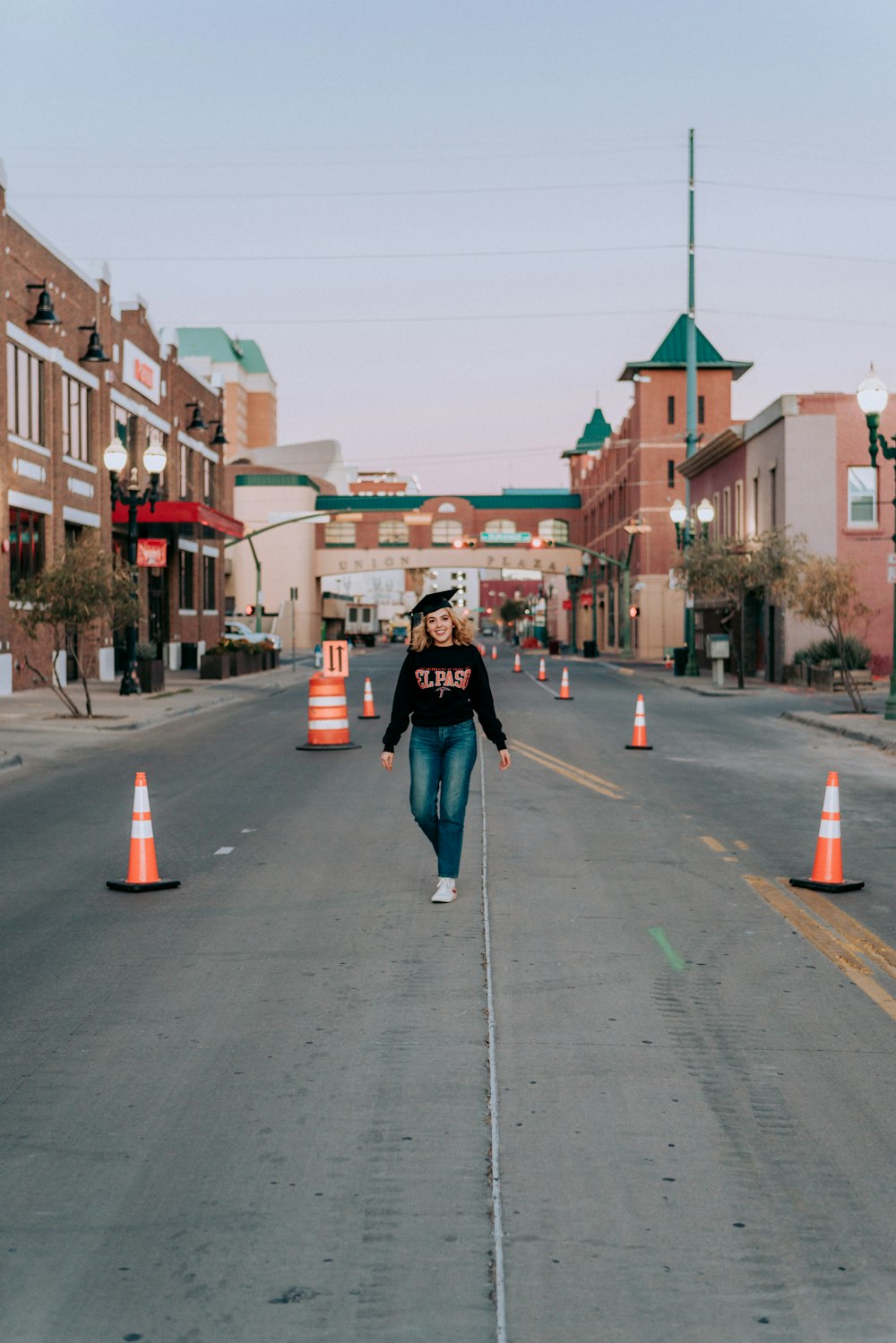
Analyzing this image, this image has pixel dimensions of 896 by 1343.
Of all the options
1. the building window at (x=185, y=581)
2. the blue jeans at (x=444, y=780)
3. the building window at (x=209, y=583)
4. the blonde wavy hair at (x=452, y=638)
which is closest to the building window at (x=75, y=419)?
the building window at (x=185, y=581)

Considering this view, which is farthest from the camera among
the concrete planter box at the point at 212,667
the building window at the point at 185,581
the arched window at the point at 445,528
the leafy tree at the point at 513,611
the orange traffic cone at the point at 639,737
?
the leafy tree at the point at 513,611

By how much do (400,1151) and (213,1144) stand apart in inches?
25.8

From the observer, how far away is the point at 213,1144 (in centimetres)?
489

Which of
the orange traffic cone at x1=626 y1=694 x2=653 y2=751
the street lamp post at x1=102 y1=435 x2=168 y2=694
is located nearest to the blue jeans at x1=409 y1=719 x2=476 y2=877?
the orange traffic cone at x1=626 y1=694 x2=653 y2=751

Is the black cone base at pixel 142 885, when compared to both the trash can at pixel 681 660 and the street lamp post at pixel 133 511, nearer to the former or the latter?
the street lamp post at pixel 133 511

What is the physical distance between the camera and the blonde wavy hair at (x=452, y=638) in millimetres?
9031

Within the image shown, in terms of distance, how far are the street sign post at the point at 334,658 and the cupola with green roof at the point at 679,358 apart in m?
57.0

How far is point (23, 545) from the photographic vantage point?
115 feet

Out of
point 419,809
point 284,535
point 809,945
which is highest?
point 284,535

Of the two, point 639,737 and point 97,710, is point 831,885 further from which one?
point 97,710

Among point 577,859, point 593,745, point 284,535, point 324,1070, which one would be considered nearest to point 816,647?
point 593,745

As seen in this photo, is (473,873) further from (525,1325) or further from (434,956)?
(525,1325)

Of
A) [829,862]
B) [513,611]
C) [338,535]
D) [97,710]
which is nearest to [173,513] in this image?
[97,710]

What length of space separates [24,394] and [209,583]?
79.5 ft
